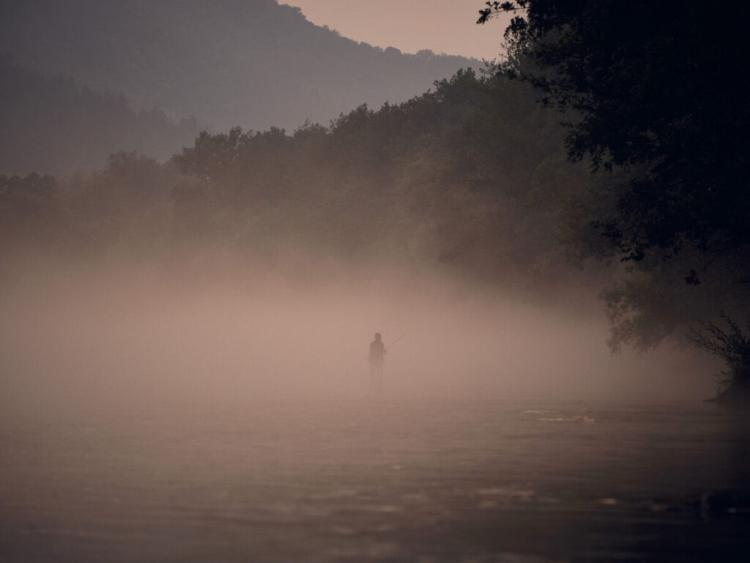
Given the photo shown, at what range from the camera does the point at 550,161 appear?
222 ft

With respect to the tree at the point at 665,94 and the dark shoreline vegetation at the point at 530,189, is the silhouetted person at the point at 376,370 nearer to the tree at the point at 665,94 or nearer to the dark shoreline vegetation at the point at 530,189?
the dark shoreline vegetation at the point at 530,189

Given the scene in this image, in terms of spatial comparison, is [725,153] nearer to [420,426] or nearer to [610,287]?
[420,426]

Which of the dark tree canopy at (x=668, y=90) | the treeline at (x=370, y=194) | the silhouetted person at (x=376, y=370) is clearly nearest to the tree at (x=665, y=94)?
the dark tree canopy at (x=668, y=90)

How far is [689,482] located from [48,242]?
148174mm

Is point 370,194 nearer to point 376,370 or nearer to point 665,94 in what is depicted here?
point 376,370

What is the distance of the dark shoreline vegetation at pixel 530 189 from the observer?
1043 inches

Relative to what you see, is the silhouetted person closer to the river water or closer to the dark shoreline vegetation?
the dark shoreline vegetation

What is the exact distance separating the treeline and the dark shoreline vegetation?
0.18m

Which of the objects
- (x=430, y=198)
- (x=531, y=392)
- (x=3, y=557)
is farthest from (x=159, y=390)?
(x=430, y=198)

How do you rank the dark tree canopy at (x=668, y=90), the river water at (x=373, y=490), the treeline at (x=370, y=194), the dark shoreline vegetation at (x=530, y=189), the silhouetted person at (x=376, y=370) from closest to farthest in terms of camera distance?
1. the river water at (x=373, y=490)
2. the dark tree canopy at (x=668, y=90)
3. the dark shoreline vegetation at (x=530, y=189)
4. the silhouetted person at (x=376, y=370)
5. the treeline at (x=370, y=194)

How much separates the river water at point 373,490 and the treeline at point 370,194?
2095cm

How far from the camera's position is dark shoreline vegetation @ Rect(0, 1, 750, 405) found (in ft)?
86.9

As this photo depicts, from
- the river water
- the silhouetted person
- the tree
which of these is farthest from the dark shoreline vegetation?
the silhouetted person

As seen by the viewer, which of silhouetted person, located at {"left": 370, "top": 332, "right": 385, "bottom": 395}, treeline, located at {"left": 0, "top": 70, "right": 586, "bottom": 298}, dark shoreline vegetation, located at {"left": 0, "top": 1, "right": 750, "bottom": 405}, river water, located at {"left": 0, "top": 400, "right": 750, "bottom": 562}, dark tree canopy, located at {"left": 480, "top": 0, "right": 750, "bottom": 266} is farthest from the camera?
treeline, located at {"left": 0, "top": 70, "right": 586, "bottom": 298}
